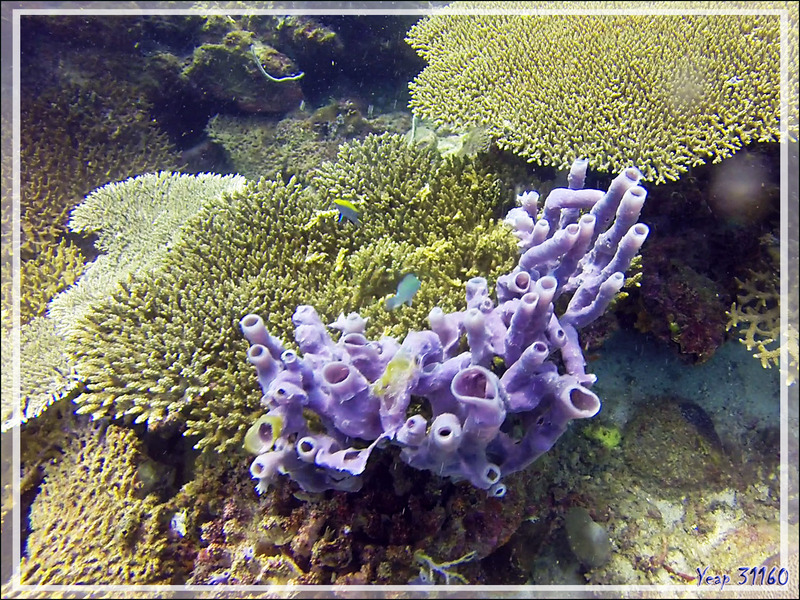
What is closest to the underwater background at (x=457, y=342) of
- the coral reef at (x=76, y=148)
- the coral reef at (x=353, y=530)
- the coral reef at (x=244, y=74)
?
the coral reef at (x=353, y=530)

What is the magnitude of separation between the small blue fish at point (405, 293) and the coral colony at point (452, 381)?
20.1 inches

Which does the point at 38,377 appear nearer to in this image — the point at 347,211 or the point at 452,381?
the point at 347,211

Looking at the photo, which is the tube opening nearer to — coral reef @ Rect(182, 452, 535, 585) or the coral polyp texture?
coral reef @ Rect(182, 452, 535, 585)

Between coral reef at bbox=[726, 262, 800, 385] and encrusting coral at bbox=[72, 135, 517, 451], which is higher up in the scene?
encrusting coral at bbox=[72, 135, 517, 451]

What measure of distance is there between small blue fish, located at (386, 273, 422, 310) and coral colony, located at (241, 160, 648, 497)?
1.68ft

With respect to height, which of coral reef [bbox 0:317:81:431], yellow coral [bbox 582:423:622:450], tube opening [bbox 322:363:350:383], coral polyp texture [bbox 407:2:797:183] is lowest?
yellow coral [bbox 582:423:622:450]

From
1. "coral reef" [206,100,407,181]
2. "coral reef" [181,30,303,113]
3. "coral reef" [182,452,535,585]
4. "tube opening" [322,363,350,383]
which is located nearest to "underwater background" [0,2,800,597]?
"coral reef" [182,452,535,585]

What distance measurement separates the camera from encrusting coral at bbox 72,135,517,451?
8.23 feet

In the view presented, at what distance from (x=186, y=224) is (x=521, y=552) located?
322cm

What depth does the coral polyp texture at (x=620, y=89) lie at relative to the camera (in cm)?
297

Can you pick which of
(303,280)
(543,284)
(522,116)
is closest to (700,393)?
(543,284)

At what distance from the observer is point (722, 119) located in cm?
301

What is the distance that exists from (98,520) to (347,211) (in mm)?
2475

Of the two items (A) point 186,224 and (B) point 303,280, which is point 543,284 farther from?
(A) point 186,224
